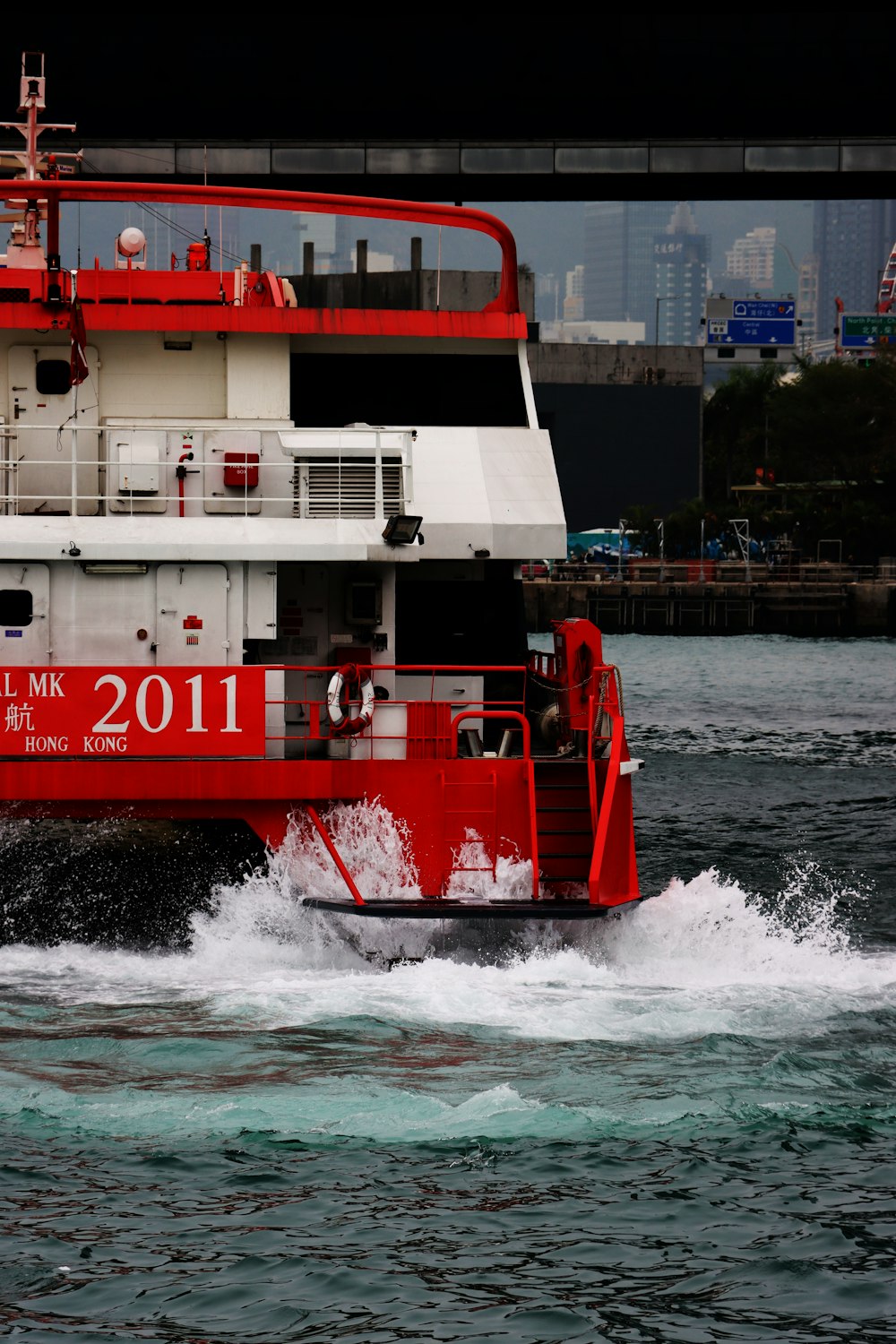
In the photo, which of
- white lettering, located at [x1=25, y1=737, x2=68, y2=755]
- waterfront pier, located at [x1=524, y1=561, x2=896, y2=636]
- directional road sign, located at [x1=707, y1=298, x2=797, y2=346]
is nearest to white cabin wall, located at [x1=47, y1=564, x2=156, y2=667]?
white lettering, located at [x1=25, y1=737, x2=68, y2=755]

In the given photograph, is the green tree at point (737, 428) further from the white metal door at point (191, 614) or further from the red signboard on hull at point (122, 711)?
the red signboard on hull at point (122, 711)

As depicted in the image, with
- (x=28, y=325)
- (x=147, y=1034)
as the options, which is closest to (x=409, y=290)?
(x=28, y=325)

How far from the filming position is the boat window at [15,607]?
17.4 m

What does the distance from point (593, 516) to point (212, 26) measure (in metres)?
83.9

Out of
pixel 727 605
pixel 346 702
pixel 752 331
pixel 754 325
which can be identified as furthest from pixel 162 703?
pixel 752 331

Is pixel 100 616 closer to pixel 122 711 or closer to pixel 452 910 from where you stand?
pixel 122 711

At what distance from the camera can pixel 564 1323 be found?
10211 millimetres

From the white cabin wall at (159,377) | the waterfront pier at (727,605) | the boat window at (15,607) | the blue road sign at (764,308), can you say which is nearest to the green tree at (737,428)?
the waterfront pier at (727,605)

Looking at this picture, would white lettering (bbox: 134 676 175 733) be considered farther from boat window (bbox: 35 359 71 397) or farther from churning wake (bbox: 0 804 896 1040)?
boat window (bbox: 35 359 71 397)

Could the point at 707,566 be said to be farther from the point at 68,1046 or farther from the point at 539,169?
the point at 68,1046

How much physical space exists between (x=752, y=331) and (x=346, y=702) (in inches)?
6067

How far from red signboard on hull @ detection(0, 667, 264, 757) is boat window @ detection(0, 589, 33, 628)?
1.07 m

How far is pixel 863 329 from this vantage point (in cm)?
17250

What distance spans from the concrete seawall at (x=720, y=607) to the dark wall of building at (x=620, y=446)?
2597cm
